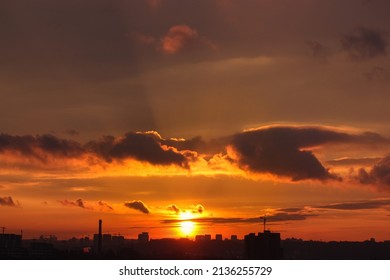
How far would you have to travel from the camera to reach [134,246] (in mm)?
118188

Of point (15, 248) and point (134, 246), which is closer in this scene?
point (134, 246)

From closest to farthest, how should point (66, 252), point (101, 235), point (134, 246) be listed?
point (134, 246) → point (66, 252) → point (101, 235)

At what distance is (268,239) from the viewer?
12344 centimetres

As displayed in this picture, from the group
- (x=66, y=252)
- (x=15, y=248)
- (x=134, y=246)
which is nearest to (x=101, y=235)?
(x=15, y=248)
